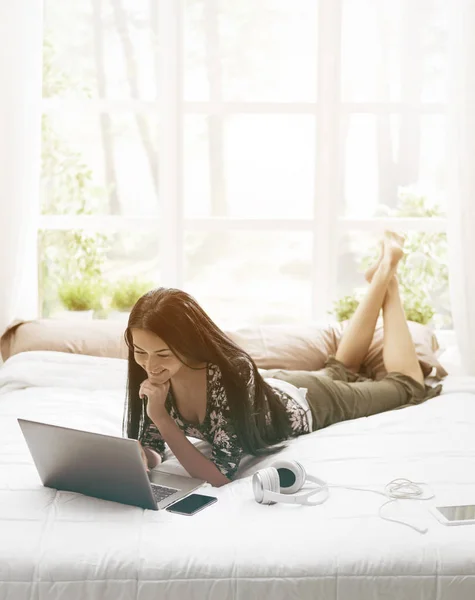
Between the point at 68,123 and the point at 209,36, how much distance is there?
80 centimetres

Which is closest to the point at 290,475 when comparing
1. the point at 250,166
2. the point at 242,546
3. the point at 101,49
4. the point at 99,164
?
the point at 242,546

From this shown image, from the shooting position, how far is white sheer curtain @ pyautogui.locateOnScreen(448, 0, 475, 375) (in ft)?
11.8

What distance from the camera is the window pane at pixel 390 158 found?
155 inches

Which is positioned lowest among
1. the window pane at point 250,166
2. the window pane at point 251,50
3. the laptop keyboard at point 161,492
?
the laptop keyboard at point 161,492

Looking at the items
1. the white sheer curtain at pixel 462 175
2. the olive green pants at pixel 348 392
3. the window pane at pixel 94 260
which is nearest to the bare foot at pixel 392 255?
the olive green pants at pixel 348 392

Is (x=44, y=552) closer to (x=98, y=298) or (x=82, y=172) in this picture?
(x=98, y=298)

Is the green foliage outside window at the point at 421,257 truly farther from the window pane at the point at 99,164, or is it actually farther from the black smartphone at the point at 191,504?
the black smartphone at the point at 191,504

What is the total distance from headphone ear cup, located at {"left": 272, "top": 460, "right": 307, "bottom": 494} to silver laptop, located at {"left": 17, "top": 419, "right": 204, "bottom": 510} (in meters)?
0.22

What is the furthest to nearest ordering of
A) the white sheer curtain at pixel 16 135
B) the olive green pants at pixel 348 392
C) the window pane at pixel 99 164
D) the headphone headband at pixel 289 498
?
the window pane at pixel 99 164, the white sheer curtain at pixel 16 135, the olive green pants at pixel 348 392, the headphone headband at pixel 289 498

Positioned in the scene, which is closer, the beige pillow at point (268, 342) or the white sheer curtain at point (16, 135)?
the beige pillow at point (268, 342)

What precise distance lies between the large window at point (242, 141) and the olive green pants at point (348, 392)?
974mm

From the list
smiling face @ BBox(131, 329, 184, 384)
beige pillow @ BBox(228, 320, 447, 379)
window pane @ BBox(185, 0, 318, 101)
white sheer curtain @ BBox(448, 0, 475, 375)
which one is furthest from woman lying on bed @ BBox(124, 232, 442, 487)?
window pane @ BBox(185, 0, 318, 101)

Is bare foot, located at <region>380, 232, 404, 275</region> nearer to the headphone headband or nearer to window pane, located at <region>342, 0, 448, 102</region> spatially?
window pane, located at <region>342, 0, 448, 102</region>

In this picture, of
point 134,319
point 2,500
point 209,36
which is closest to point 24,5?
point 209,36
